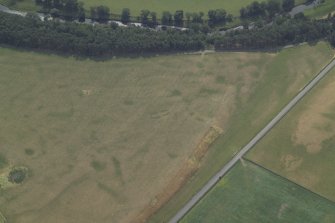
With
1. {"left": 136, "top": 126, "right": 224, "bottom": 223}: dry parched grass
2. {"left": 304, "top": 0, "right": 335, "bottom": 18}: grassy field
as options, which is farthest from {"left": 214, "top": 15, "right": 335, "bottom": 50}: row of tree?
{"left": 136, "top": 126, "right": 224, "bottom": 223}: dry parched grass

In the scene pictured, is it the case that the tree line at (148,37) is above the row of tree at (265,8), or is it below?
below

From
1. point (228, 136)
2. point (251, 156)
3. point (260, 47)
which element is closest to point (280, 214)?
point (251, 156)

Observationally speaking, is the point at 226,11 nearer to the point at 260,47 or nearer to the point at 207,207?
the point at 260,47

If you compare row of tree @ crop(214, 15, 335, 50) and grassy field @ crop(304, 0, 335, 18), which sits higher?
grassy field @ crop(304, 0, 335, 18)

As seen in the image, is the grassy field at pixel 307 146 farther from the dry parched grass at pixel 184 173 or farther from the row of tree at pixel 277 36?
the row of tree at pixel 277 36

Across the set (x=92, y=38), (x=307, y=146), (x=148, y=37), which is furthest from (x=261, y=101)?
(x=92, y=38)

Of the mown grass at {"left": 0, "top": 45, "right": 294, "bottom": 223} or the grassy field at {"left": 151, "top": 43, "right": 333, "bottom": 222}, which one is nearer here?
the mown grass at {"left": 0, "top": 45, "right": 294, "bottom": 223}

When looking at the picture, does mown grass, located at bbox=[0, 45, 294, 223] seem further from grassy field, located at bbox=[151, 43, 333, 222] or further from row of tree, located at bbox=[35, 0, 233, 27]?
row of tree, located at bbox=[35, 0, 233, 27]

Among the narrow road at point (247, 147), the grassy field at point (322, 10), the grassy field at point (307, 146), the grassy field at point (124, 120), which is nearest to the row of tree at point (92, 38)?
the grassy field at point (124, 120)
